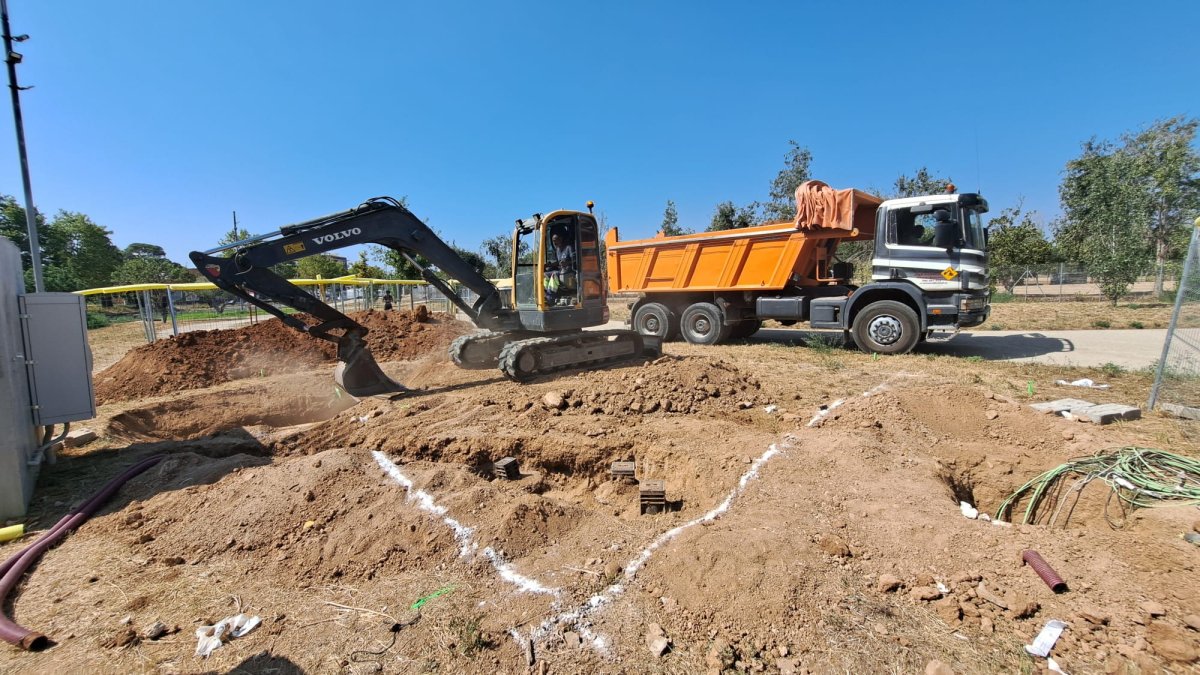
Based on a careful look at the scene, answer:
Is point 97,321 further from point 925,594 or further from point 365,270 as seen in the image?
point 925,594

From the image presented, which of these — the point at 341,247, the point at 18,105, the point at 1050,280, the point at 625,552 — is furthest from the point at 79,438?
the point at 1050,280

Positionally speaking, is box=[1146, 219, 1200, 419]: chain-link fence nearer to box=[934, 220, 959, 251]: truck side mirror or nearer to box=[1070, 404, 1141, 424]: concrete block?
box=[1070, 404, 1141, 424]: concrete block

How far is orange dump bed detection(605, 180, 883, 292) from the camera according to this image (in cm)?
992

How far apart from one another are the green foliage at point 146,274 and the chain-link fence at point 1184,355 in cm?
5240

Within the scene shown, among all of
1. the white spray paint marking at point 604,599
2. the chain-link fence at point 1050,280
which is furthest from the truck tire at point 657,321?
the chain-link fence at point 1050,280

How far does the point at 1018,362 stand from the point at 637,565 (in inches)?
375

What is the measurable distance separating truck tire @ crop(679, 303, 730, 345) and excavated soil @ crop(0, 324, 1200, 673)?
6.23 m

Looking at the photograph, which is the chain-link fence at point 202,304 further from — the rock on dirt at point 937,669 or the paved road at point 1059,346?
the paved road at point 1059,346

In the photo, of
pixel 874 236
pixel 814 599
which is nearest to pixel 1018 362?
pixel 874 236

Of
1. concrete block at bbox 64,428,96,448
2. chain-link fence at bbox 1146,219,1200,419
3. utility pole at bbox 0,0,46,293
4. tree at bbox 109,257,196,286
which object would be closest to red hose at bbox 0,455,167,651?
concrete block at bbox 64,428,96,448

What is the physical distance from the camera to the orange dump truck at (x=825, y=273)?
8781 mm

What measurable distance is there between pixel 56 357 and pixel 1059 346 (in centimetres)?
1594

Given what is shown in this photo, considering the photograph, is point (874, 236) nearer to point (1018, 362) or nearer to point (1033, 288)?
point (1018, 362)

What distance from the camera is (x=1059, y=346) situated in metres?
10.4
